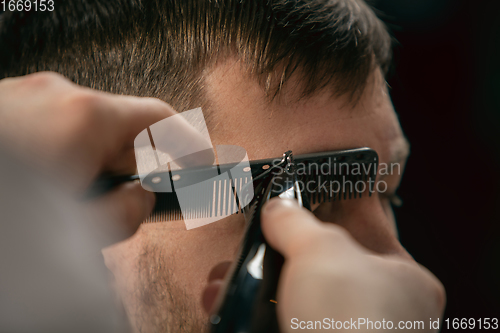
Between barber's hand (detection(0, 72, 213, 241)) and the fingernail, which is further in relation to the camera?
the fingernail

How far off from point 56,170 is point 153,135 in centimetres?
11

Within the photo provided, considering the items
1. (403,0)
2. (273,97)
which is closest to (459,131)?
(403,0)

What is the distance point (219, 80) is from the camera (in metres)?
0.57

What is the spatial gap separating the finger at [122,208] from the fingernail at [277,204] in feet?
0.54

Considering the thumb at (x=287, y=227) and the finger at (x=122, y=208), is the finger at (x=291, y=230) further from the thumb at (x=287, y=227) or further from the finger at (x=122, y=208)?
the finger at (x=122, y=208)

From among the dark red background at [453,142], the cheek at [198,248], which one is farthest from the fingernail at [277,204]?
the dark red background at [453,142]

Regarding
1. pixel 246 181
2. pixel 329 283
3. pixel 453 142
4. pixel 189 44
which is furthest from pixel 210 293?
pixel 453 142

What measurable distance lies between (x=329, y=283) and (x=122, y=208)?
0.24 metres

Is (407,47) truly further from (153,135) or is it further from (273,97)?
(153,135)

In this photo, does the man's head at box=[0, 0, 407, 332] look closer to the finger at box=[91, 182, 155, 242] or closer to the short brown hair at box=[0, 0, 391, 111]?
the short brown hair at box=[0, 0, 391, 111]

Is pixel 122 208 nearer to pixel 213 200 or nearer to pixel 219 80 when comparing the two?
pixel 213 200

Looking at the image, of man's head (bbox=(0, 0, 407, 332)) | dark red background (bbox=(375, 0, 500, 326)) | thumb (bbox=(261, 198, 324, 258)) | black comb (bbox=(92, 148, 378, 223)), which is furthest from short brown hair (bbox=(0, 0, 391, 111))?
dark red background (bbox=(375, 0, 500, 326))

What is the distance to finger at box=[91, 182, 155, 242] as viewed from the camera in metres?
0.33

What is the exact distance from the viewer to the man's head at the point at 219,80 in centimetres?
57
